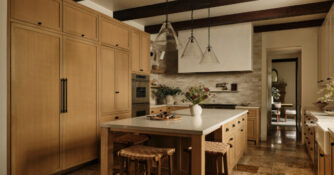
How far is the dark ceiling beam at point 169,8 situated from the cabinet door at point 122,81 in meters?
0.87

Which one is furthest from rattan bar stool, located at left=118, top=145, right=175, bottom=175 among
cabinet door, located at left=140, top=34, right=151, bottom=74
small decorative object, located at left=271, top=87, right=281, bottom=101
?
small decorative object, located at left=271, top=87, right=281, bottom=101

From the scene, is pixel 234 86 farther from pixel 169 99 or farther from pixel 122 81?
pixel 122 81

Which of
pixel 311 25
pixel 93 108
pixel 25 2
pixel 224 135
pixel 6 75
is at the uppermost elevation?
pixel 311 25

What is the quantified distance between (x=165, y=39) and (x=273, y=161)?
9.73 ft

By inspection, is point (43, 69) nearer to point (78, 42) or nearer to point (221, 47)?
point (78, 42)

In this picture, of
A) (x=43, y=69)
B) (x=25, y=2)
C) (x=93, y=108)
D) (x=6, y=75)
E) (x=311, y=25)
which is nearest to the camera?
(x=6, y=75)

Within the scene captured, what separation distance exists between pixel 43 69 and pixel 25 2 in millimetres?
828

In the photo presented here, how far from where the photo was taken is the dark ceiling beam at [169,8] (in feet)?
14.1

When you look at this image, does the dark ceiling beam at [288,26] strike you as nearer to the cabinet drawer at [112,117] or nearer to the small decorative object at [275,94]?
the cabinet drawer at [112,117]

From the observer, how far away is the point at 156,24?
633 centimetres

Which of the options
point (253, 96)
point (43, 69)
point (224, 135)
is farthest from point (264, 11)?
point (43, 69)

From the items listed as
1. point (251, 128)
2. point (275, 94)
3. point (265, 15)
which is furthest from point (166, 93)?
point (275, 94)

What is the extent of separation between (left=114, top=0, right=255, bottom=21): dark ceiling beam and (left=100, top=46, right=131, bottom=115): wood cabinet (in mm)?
871

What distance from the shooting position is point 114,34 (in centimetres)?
454
